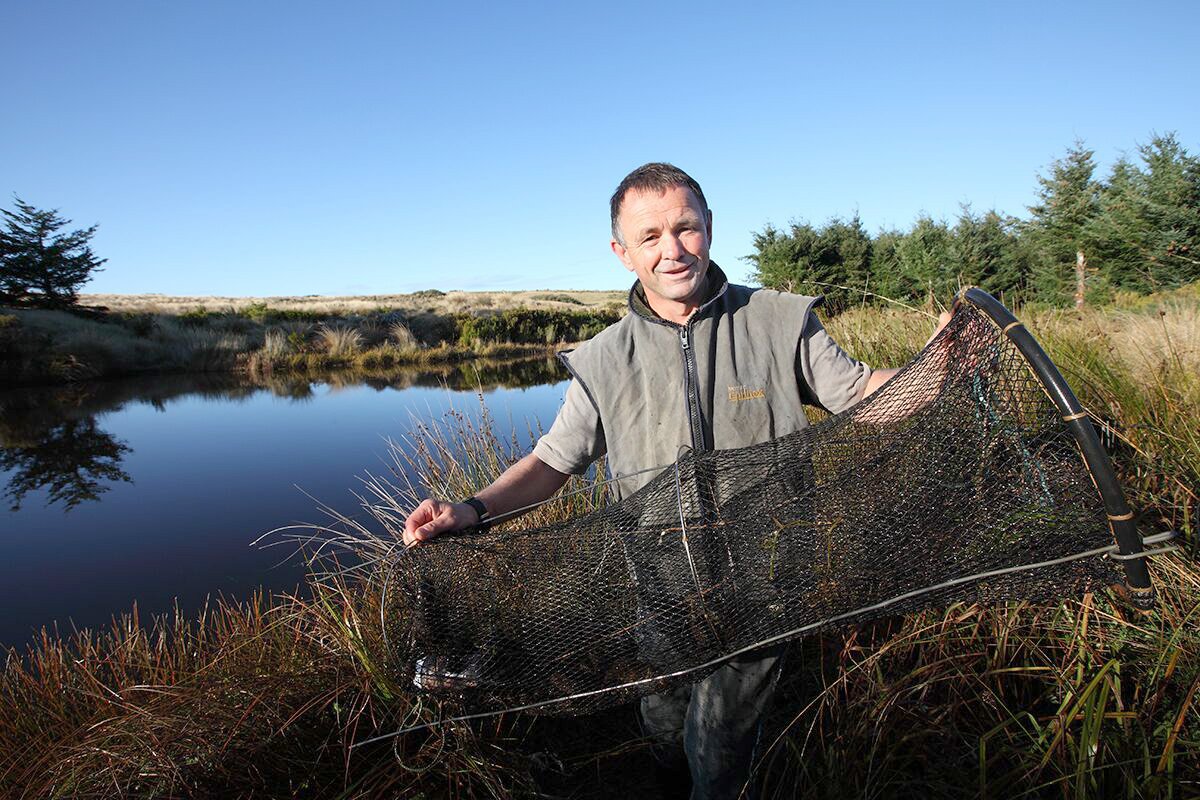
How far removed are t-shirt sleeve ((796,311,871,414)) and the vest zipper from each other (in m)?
0.34

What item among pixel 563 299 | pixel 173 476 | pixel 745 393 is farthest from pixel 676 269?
pixel 563 299

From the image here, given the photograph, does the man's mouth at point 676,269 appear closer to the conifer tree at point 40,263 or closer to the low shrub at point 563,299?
the conifer tree at point 40,263

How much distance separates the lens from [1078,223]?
38.5 feet

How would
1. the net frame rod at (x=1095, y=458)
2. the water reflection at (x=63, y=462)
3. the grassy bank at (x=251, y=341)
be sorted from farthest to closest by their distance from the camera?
the grassy bank at (x=251, y=341) < the water reflection at (x=63, y=462) < the net frame rod at (x=1095, y=458)

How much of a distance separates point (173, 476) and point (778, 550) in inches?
416

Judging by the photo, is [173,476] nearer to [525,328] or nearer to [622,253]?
[622,253]

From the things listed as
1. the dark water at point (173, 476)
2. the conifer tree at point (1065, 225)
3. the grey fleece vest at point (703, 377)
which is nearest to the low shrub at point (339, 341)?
the dark water at point (173, 476)

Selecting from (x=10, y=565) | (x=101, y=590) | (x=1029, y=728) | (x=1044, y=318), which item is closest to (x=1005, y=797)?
(x=1029, y=728)

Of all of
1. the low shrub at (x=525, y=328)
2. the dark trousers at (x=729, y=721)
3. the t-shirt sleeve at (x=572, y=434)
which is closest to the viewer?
the dark trousers at (x=729, y=721)

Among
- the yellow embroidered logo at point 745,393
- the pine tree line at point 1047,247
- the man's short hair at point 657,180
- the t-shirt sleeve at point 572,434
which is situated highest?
the pine tree line at point 1047,247

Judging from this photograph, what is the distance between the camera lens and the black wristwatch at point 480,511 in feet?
6.54

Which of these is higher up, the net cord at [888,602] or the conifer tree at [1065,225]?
the conifer tree at [1065,225]

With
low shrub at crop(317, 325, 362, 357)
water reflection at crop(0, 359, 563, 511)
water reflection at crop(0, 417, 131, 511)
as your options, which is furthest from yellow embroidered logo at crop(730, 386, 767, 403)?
low shrub at crop(317, 325, 362, 357)

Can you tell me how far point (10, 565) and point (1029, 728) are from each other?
8.43m
